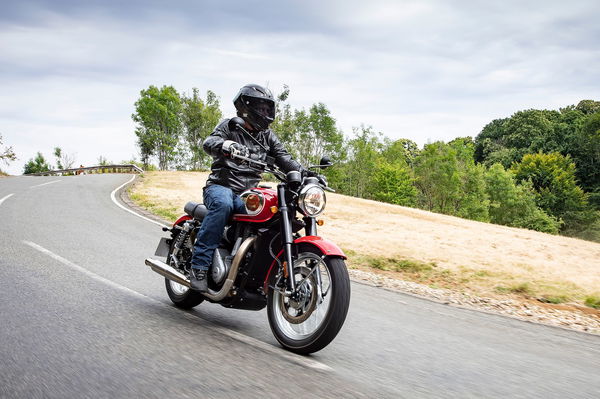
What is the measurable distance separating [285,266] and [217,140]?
1393 mm

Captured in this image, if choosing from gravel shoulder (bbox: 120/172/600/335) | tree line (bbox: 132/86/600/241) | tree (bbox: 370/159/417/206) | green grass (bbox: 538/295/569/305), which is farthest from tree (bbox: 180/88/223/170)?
green grass (bbox: 538/295/569/305)

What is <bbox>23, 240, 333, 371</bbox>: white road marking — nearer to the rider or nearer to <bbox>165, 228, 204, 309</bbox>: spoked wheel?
<bbox>165, 228, 204, 309</bbox>: spoked wheel

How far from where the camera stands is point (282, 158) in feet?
15.5

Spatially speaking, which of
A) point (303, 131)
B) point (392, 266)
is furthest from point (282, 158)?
point (303, 131)

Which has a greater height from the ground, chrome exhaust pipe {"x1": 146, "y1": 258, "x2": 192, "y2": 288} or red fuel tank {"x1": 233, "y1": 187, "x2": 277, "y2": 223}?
red fuel tank {"x1": 233, "y1": 187, "x2": 277, "y2": 223}

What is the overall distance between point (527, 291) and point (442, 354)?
16.3 ft

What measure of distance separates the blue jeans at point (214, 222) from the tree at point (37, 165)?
10301cm

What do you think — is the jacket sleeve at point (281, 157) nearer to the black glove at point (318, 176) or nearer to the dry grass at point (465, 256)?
the black glove at point (318, 176)

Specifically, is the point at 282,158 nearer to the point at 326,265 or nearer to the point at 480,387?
the point at 326,265

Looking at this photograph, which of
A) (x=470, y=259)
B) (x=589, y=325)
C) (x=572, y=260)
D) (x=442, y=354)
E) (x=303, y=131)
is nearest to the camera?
(x=442, y=354)

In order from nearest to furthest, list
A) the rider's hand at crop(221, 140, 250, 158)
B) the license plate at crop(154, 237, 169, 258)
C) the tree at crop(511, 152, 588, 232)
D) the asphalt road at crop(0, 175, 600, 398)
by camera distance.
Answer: the asphalt road at crop(0, 175, 600, 398) < the rider's hand at crop(221, 140, 250, 158) < the license plate at crop(154, 237, 169, 258) < the tree at crop(511, 152, 588, 232)

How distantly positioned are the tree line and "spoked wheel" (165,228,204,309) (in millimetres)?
51850

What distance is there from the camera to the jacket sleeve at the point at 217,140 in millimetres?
4321

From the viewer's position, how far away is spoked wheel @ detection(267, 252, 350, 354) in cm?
349
